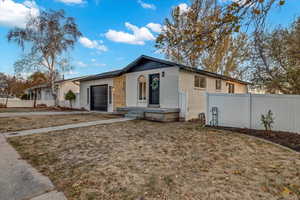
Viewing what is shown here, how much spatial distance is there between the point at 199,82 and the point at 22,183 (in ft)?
32.3

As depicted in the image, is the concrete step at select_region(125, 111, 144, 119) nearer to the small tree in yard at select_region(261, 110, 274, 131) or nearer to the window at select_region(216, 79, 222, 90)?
the small tree in yard at select_region(261, 110, 274, 131)

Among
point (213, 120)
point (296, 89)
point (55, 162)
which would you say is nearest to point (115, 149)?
point (55, 162)

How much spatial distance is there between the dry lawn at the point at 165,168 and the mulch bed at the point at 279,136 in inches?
20.1

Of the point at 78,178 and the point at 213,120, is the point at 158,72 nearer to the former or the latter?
the point at 213,120

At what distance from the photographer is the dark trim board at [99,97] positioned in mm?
13281

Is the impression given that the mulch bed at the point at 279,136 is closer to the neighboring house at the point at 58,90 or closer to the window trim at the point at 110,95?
the window trim at the point at 110,95

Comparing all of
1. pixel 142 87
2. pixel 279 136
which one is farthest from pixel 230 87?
pixel 279 136

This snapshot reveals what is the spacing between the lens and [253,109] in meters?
6.13

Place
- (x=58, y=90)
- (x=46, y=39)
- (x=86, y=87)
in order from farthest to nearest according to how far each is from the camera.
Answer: (x=58, y=90)
(x=46, y=39)
(x=86, y=87)

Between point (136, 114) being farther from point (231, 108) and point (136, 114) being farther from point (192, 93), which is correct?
point (231, 108)

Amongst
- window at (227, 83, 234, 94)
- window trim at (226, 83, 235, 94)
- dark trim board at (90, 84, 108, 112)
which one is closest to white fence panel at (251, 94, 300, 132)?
window trim at (226, 83, 235, 94)

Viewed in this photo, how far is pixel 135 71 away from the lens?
37.0ft

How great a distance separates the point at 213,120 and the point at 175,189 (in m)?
5.41

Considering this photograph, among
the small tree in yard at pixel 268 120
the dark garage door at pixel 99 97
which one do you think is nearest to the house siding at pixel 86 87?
the dark garage door at pixel 99 97
